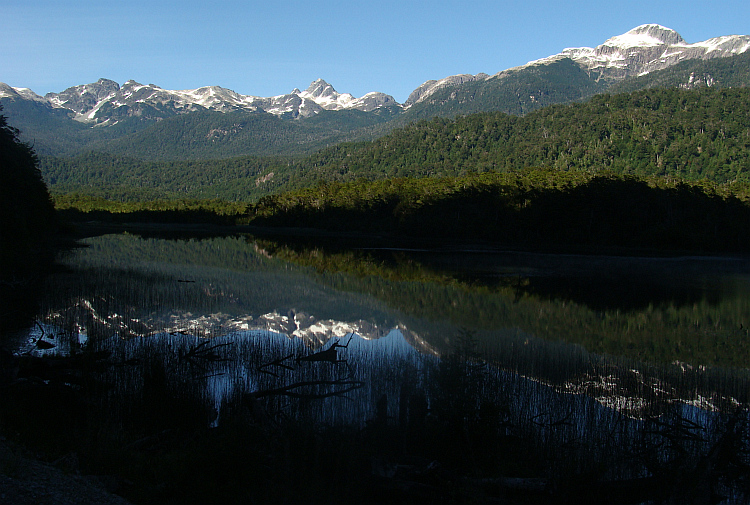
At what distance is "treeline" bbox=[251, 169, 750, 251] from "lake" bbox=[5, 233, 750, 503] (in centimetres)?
3482

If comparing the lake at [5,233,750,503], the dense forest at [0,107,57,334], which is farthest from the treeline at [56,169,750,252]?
the dense forest at [0,107,57,334]

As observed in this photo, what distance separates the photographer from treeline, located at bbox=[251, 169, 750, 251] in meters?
72.4

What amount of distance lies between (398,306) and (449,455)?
58.2ft

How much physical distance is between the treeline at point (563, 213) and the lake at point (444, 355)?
3482 cm

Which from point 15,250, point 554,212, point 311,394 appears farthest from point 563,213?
point 311,394

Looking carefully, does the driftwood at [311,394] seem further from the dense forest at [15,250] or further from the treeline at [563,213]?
the treeline at [563,213]

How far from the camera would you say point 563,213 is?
7750 cm

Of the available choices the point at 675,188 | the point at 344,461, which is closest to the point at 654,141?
the point at 675,188

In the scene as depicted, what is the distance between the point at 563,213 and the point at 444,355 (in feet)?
213

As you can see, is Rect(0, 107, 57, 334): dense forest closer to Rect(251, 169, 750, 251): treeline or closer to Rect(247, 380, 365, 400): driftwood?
Rect(247, 380, 365, 400): driftwood

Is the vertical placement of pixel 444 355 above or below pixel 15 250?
below

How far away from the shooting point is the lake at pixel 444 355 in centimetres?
1093

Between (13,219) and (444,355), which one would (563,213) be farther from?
(444,355)

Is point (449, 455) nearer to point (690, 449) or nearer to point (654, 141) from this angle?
point (690, 449)
